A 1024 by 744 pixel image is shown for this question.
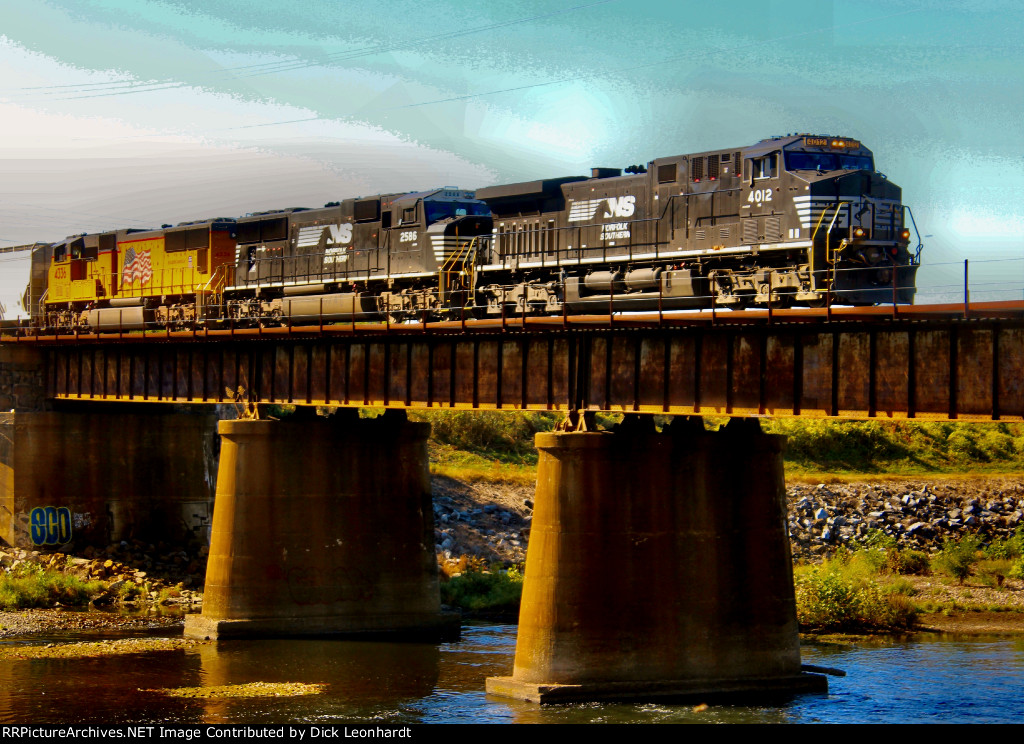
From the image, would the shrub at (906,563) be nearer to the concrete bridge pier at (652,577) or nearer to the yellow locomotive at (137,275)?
the concrete bridge pier at (652,577)

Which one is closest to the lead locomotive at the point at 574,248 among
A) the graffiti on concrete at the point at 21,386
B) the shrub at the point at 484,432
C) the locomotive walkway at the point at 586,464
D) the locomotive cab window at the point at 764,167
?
the locomotive cab window at the point at 764,167

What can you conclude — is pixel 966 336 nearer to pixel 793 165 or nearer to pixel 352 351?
pixel 793 165

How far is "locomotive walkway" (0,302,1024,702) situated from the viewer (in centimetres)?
2384

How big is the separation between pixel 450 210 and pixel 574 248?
7.20m

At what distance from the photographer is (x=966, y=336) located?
73.1ft

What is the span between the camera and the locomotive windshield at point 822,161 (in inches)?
1214

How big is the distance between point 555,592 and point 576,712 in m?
2.44

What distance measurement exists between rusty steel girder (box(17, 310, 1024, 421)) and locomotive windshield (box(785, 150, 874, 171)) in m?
6.53

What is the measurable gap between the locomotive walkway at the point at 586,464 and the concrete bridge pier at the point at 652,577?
0.13 feet

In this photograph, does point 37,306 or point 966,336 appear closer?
point 966,336

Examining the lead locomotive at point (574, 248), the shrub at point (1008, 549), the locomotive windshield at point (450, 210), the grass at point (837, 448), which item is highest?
the locomotive windshield at point (450, 210)

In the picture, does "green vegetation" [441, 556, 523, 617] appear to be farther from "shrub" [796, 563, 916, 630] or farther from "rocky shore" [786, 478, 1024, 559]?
"rocky shore" [786, 478, 1024, 559]

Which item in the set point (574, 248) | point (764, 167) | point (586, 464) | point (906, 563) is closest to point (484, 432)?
point (906, 563)
